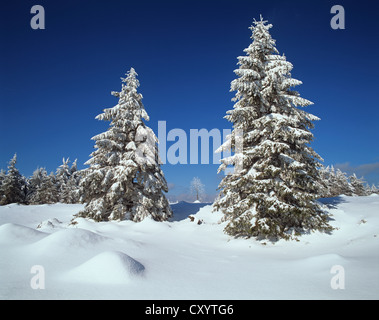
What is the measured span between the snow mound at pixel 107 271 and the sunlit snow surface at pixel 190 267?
0.02 meters

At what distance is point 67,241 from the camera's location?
675cm

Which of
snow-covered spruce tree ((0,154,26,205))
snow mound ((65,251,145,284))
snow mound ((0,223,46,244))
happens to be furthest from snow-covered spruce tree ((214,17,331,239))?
snow-covered spruce tree ((0,154,26,205))

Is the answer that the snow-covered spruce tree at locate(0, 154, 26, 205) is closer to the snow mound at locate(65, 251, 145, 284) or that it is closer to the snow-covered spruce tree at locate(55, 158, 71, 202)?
the snow-covered spruce tree at locate(55, 158, 71, 202)

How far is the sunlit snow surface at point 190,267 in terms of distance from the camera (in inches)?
175

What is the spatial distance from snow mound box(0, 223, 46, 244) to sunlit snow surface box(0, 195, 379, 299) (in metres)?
0.03

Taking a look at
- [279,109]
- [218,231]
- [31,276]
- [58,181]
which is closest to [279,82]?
[279,109]

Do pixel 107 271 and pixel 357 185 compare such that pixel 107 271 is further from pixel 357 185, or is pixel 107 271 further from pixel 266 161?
pixel 357 185

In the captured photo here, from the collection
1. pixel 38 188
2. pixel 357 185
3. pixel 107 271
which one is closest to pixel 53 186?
pixel 38 188

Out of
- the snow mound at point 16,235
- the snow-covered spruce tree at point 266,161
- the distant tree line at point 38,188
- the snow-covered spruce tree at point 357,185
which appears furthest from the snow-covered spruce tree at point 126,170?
the snow-covered spruce tree at point 357,185

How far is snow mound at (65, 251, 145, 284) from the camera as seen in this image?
4.78 m

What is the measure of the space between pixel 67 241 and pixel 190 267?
399 cm

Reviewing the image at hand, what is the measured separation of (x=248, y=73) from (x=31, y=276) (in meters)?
11.6

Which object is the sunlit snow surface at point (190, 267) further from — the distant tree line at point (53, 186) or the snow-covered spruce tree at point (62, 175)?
the snow-covered spruce tree at point (62, 175)
